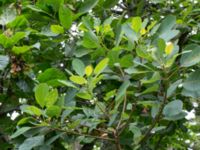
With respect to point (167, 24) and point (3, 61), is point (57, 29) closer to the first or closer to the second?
point (3, 61)

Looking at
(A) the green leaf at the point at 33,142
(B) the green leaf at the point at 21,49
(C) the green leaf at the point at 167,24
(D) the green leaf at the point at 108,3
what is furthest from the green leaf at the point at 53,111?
(D) the green leaf at the point at 108,3

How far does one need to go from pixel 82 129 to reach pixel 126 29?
32 cm

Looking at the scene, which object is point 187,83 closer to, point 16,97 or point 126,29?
point 126,29

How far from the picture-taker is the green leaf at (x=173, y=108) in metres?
0.98

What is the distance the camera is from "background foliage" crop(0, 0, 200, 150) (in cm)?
94

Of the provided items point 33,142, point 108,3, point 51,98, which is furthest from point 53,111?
point 108,3

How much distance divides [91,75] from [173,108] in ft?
0.70

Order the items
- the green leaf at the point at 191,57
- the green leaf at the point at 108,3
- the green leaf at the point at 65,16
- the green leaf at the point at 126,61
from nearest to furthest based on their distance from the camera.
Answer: the green leaf at the point at 191,57 → the green leaf at the point at 126,61 → the green leaf at the point at 65,16 → the green leaf at the point at 108,3

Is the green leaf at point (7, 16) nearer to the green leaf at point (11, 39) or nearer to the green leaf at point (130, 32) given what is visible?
the green leaf at point (11, 39)

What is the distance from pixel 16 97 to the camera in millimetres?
1378

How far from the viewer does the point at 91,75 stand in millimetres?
938

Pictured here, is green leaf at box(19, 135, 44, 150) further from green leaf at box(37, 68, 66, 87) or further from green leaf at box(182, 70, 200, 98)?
green leaf at box(182, 70, 200, 98)

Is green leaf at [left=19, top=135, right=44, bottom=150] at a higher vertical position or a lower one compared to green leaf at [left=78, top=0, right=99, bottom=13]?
lower

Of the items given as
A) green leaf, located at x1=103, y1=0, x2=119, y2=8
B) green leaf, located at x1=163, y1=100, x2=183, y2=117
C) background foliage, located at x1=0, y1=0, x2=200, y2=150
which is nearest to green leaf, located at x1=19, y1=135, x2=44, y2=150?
background foliage, located at x1=0, y1=0, x2=200, y2=150
